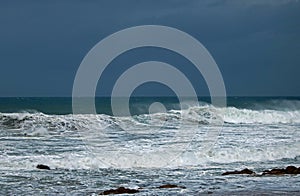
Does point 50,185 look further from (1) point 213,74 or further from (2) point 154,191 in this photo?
(1) point 213,74

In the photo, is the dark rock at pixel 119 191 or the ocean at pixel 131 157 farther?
the ocean at pixel 131 157

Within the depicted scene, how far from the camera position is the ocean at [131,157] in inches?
479

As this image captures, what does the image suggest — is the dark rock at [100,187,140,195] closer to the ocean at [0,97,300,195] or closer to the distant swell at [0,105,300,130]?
the ocean at [0,97,300,195]

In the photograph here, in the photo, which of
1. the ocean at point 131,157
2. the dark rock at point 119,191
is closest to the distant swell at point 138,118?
the ocean at point 131,157

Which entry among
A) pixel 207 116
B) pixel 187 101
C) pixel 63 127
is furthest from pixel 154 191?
pixel 187 101

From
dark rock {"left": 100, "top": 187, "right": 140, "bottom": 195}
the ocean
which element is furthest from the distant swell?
dark rock {"left": 100, "top": 187, "right": 140, "bottom": 195}

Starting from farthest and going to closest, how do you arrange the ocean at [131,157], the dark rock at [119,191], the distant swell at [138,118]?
1. the distant swell at [138,118]
2. the ocean at [131,157]
3. the dark rock at [119,191]

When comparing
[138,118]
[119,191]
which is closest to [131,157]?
[119,191]

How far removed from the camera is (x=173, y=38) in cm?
2158

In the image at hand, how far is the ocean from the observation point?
479 inches

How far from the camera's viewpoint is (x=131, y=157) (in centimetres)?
1781

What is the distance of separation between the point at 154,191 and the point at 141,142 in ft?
35.7

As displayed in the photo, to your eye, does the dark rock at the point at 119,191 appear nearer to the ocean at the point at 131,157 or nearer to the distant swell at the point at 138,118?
the ocean at the point at 131,157

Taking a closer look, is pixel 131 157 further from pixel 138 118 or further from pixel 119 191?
pixel 138 118
